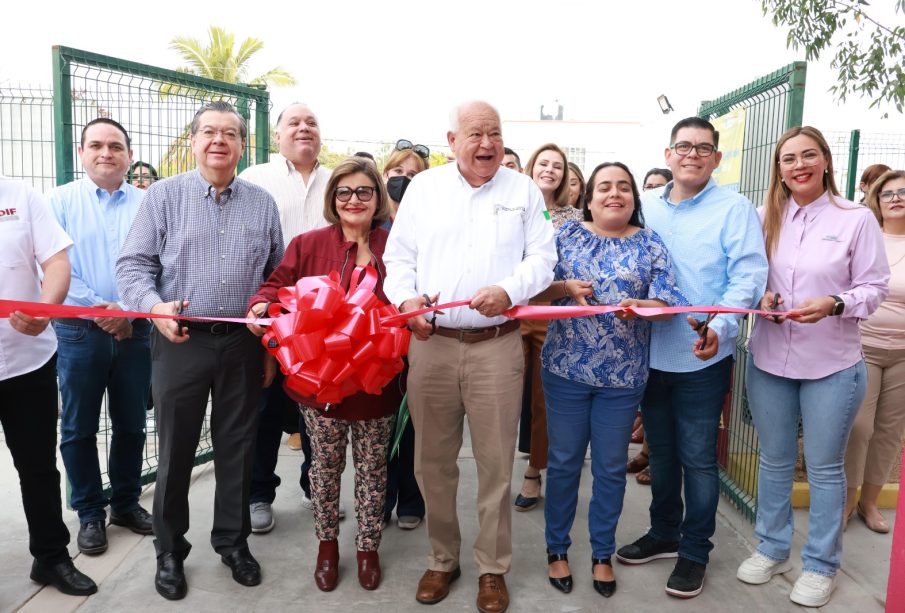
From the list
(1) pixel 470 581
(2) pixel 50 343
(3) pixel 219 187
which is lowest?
(1) pixel 470 581

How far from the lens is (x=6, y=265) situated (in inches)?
117

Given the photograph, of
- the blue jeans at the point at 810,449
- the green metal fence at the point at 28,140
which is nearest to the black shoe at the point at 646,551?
the blue jeans at the point at 810,449

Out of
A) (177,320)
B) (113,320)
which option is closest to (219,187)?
(177,320)

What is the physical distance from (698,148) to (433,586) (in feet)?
7.84

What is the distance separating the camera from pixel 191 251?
10.6 ft

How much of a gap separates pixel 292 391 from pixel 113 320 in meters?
1.01

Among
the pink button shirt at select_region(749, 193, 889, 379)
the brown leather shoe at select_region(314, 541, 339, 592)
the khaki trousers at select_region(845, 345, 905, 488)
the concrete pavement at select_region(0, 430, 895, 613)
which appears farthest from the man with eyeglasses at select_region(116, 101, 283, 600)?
the khaki trousers at select_region(845, 345, 905, 488)

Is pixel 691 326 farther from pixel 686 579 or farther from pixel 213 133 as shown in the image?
pixel 213 133

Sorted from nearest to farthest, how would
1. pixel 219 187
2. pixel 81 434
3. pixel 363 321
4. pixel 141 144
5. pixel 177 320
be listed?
1. pixel 363 321
2. pixel 177 320
3. pixel 219 187
4. pixel 81 434
5. pixel 141 144

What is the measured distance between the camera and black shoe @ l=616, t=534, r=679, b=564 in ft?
12.1

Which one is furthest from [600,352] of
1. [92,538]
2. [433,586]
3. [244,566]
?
[92,538]

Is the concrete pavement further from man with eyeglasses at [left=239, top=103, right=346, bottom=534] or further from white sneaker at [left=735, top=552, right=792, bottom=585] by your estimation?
man with eyeglasses at [left=239, top=103, right=346, bottom=534]

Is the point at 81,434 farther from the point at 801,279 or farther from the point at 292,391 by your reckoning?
the point at 801,279

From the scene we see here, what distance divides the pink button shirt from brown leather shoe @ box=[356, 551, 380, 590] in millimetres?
2100
